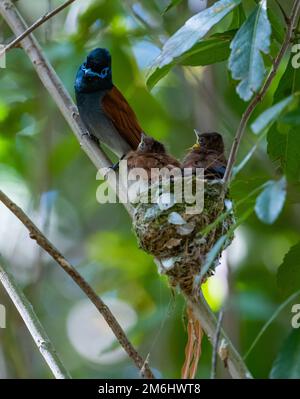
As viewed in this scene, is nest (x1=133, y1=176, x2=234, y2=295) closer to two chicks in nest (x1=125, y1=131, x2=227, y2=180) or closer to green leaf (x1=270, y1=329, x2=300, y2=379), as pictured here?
two chicks in nest (x1=125, y1=131, x2=227, y2=180)

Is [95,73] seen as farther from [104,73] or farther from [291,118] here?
[291,118]

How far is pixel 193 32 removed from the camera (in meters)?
2.64

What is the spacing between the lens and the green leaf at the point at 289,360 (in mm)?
2342

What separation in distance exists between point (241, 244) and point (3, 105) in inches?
80.5

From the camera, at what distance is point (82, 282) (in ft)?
8.73

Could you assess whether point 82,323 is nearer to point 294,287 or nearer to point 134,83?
point 134,83

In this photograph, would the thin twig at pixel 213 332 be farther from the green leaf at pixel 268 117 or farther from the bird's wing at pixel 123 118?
the bird's wing at pixel 123 118

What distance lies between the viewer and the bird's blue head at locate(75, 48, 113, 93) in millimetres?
5045

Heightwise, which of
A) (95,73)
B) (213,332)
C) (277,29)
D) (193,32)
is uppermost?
(95,73)

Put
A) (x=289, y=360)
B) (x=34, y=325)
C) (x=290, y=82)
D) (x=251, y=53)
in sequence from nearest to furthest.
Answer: (x=289, y=360) < (x=251, y=53) < (x=34, y=325) < (x=290, y=82)

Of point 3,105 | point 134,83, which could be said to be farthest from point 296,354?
point 3,105

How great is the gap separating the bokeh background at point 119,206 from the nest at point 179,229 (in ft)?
2.89

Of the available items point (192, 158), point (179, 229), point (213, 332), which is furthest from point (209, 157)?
point (213, 332)

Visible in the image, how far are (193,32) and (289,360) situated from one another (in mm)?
1032
